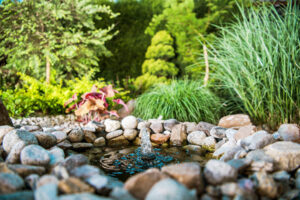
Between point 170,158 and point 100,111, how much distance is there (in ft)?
5.29

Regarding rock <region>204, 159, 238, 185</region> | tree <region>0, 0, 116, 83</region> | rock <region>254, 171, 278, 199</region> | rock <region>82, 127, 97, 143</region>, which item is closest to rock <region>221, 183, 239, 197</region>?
rock <region>204, 159, 238, 185</region>

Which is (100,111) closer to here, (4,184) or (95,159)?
(95,159)

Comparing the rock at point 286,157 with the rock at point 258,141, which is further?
the rock at point 258,141

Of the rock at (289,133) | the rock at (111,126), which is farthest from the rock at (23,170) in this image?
the rock at (289,133)

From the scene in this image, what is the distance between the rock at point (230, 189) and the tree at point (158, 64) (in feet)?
13.6

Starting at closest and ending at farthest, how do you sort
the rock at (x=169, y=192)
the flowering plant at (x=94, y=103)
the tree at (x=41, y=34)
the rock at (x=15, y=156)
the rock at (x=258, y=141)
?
the rock at (x=169, y=192) < the rock at (x=15, y=156) < the rock at (x=258, y=141) < the flowering plant at (x=94, y=103) < the tree at (x=41, y=34)

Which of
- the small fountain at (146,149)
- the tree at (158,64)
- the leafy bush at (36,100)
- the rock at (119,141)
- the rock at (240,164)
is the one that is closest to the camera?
the rock at (240,164)

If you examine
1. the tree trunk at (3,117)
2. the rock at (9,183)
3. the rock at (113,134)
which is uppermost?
the tree trunk at (3,117)

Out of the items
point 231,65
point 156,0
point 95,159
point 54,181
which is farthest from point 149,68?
point 54,181

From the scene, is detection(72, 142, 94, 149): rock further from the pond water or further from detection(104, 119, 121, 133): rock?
detection(104, 119, 121, 133): rock

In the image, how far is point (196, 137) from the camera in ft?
8.81

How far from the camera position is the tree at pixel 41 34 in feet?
14.4

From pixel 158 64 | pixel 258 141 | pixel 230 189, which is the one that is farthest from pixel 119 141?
pixel 158 64

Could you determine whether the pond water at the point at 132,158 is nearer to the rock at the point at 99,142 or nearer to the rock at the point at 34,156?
the rock at the point at 99,142
